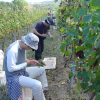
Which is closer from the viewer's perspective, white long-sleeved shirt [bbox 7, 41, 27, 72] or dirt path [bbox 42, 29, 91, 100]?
white long-sleeved shirt [bbox 7, 41, 27, 72]

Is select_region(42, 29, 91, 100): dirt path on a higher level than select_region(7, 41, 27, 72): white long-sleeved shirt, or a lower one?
lower

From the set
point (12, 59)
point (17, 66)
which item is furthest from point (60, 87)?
point (12, 59)

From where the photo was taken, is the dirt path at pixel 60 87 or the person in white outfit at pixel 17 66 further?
the dirt path at pixel 60 87

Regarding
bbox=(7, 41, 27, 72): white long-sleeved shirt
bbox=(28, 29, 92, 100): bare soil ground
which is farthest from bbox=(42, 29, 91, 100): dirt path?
bbox=(7, 41, 27, 72): white long-sleeved shirt

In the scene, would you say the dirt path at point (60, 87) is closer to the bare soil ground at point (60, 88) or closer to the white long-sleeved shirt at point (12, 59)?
the bare soil ground at point (60, 88)

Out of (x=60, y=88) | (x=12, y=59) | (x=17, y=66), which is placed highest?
(x=12, y=59)

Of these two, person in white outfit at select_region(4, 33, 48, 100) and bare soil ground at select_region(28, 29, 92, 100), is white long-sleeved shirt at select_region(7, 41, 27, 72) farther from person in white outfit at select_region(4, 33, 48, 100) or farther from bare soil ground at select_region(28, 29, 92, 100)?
bare soil ground at select_region(28, 29, 92, 100)

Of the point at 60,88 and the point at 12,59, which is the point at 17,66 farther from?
the point at 60,88

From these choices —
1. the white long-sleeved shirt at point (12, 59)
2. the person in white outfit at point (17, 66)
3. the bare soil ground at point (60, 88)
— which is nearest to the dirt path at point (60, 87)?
the bare soil ground at point (60, 88)

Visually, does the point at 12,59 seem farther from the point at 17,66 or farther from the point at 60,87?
the point at 60,87

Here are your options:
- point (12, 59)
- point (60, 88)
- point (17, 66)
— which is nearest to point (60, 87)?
point (60, 88)

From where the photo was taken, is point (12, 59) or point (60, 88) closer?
point (12, 59)

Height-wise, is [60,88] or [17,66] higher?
[17,66]

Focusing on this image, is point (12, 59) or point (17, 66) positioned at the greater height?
point (12, 59)
